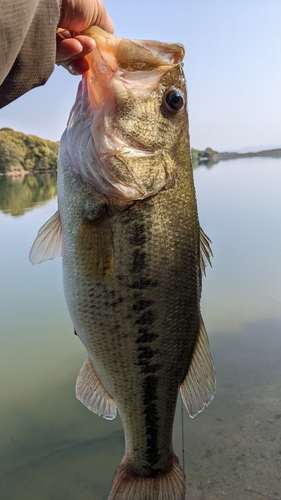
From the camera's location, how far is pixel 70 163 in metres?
1.75

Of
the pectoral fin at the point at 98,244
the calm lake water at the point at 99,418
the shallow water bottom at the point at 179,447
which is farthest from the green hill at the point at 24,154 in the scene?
the pectoral fin at the point at 98,244

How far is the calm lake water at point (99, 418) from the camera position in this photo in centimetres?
394

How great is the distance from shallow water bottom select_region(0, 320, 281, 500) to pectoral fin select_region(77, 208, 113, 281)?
293cm

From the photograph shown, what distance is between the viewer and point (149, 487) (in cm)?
203

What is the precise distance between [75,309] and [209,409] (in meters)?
3.68

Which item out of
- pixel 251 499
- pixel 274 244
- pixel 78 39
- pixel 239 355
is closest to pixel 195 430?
pixel 251 499

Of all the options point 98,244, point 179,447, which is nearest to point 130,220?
point 98,244

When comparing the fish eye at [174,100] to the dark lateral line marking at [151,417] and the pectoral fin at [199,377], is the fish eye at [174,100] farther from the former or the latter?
the dark lateral line marking at [151,417]

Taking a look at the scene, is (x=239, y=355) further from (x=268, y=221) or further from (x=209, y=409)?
(x=268, y=221)

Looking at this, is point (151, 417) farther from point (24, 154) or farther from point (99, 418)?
point (24, 154)

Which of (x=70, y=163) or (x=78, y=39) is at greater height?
(x=78, y=39)

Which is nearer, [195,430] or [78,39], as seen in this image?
[78,39]

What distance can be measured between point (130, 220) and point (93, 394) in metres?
0.91

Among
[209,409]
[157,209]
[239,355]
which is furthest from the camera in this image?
[239,355]
